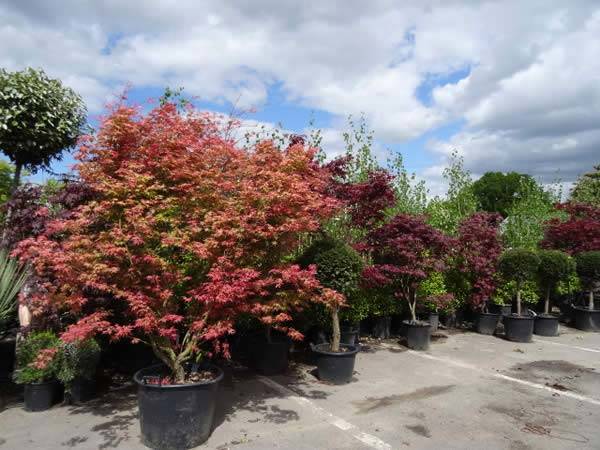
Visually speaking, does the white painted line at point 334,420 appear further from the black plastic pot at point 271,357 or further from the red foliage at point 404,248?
the red foliage at point 404,248

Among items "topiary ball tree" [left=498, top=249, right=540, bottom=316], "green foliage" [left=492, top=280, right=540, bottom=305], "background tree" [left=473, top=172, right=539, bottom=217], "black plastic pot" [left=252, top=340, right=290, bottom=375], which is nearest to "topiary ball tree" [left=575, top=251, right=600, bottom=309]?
"green foliage" [left=492, top=280, right=540, bottom=305]

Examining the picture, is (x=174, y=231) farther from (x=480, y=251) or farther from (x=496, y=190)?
(x=496, y=190)

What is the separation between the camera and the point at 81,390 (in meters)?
4.78

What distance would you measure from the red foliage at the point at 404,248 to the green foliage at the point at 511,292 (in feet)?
10.1

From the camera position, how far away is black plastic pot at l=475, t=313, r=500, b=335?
9102mm

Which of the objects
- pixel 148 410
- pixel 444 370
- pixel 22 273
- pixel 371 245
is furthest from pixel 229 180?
pixel 444 370

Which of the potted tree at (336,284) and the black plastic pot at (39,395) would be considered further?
the potted tree at (336,284)

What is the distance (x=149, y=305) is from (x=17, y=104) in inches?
119

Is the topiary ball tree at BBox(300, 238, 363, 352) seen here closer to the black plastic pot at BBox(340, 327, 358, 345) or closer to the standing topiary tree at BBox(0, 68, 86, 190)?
the black plastic pot at BBox(340, 327, 358, 345)

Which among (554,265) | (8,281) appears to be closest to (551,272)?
(554,265)

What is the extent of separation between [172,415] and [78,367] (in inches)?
57.8

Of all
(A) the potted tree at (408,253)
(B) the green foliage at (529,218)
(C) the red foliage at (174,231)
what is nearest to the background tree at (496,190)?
(B) the green foliage at (529,218)

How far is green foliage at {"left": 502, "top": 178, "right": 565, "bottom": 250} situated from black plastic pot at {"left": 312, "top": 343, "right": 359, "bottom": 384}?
7.85 meters

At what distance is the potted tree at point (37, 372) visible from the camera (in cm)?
452
